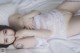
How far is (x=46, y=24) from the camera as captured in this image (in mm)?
1357

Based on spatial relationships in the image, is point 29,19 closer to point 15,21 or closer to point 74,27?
point 15,21

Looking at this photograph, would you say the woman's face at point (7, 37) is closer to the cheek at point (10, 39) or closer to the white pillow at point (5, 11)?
the cheek at point (10, 39)

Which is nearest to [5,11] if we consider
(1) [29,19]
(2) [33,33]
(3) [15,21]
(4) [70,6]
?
(3) [15,21]

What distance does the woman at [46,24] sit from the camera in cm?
132

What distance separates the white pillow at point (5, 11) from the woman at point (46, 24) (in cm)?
4

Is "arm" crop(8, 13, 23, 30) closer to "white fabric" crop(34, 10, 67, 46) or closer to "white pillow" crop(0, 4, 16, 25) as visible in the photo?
"white pillow" crop(0, 4, 16, 25)

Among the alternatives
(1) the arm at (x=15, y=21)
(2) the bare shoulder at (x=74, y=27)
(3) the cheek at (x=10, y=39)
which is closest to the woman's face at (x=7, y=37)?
(3) the cheek at (x=10, y=39)

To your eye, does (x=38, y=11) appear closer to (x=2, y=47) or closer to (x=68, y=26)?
(x=68, y=26)

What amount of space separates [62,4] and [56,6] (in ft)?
0.25

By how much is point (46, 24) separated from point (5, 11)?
1.18 ft

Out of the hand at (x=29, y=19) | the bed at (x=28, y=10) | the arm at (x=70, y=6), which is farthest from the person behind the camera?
the arm at (x=70, y=6)

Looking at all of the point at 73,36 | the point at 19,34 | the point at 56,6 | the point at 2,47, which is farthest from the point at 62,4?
the point at 2,47

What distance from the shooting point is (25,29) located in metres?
1.33

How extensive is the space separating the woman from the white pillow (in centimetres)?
4
